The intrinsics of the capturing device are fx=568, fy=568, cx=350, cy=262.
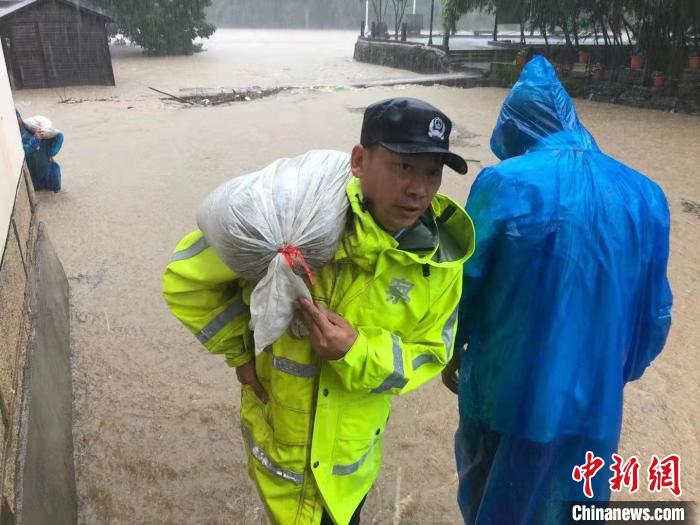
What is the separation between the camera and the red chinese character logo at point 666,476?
2678 millimetres

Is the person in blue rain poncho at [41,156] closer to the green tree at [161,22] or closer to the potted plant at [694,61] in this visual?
the potted plant at [694,61]

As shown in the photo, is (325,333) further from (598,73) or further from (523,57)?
(523,57)

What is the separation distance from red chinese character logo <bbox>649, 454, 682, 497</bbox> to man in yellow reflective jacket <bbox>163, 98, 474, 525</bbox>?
174 cm

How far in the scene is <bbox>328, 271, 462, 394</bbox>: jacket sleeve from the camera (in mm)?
1359

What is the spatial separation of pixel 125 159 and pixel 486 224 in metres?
8.32

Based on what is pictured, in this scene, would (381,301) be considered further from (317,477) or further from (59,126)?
(59,126)

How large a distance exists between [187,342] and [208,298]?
2.48 meters

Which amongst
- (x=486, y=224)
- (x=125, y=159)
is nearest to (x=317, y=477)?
(x=486, y=224)

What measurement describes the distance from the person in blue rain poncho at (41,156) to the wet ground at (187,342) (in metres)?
0.20

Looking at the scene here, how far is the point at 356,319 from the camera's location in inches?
56.8

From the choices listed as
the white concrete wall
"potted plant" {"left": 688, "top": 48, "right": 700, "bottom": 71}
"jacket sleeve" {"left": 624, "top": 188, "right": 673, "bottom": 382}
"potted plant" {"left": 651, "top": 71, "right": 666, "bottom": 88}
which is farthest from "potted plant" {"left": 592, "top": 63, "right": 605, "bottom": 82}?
"jacket sleeve" {"left": 624, "top": 188, "right": 673, "bottom": 382}

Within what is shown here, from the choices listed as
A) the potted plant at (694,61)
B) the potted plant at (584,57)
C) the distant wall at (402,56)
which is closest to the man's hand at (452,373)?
the potted plant at (694,61)

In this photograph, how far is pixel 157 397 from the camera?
128 inches

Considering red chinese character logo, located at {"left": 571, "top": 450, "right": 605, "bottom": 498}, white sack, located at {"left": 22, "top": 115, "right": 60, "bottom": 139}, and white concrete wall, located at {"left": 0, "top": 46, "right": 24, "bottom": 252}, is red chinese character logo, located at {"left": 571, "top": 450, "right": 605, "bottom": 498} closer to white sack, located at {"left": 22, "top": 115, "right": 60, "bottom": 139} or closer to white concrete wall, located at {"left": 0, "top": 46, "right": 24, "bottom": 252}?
white concrete wall, located at {"left": 0, "top": 46, "right": 24, "bottom": 252}
